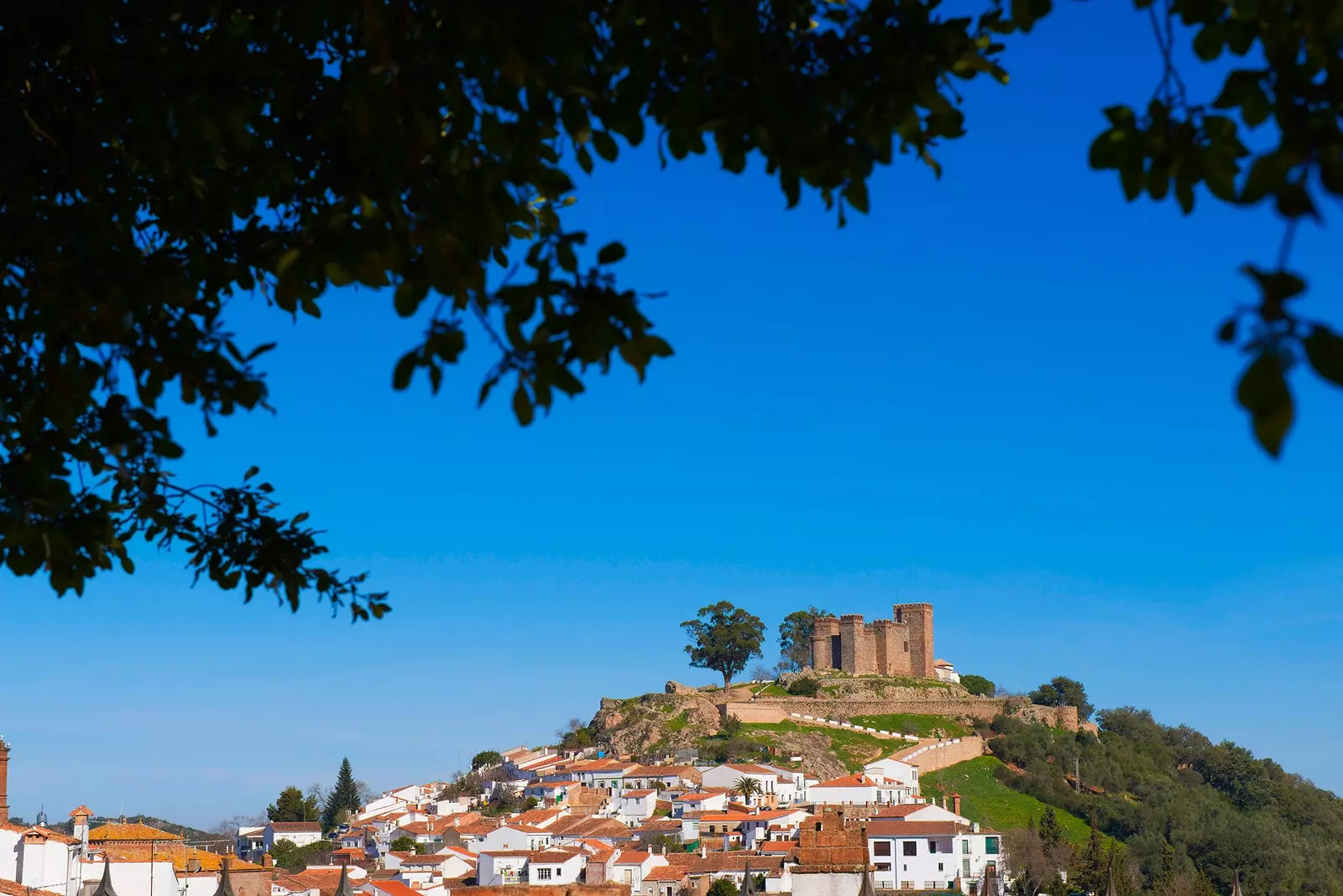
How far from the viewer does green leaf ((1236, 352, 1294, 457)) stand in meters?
2.44

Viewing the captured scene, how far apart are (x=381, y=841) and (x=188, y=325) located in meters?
59.6

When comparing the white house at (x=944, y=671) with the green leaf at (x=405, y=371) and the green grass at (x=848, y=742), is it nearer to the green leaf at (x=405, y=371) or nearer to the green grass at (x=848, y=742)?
the green grass at (x=848, y=742)

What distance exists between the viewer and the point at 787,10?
13.4 ft

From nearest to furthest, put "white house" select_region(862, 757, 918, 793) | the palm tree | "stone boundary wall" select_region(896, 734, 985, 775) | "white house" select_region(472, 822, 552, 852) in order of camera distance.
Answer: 1. "white house" select_region(472, 822, 552, 852)
2. the palm tree
3. "white house" select_region(862, 757, 918, 793)
4. "stone boundary wall" select_region(896, 734, 985, 775)

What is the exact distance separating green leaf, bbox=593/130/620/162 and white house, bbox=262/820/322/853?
64.4 m

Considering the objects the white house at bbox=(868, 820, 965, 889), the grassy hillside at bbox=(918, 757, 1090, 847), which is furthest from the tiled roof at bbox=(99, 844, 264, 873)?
the grassy hillside at bbox=(918, 757, 1090, 847)

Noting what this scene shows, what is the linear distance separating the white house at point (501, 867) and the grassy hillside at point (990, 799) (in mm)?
24362

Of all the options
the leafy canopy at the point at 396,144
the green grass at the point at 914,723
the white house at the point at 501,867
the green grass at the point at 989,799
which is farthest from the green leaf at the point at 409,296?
the green grass at the point at 914,723

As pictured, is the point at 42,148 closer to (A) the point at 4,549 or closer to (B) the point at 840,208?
(A) the point at 4,549

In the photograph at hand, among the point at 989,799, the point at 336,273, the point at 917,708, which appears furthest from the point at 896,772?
the point at 336,273

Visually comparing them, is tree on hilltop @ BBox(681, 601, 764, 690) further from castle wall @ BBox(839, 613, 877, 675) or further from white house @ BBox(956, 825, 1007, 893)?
white house @ BBox(956, 825, 1007, 893)

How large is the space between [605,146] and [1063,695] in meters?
95.4

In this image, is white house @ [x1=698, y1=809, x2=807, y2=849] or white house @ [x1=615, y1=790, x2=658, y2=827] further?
white house @ [x1=615, y1=790, x2=658, y2=827]

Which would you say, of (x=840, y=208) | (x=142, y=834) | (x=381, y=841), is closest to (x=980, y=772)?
(x=381, y=841)
